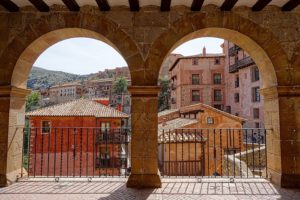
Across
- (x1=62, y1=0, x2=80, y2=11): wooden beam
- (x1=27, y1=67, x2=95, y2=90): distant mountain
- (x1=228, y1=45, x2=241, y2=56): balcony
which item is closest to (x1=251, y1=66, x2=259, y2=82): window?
(x1=228, y1=45, x2=241, y2=56): balcony

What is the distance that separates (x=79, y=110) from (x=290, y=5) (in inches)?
628

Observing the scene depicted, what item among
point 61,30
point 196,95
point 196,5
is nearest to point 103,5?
point 61,30

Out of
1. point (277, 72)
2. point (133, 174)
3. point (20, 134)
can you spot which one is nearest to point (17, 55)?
point (20, 134)

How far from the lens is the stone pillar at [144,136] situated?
4.45 meters

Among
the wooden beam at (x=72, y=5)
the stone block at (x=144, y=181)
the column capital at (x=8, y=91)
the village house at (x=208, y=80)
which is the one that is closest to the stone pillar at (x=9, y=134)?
the column capital at (x=8, y=91)

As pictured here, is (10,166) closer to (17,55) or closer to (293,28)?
(17,55)

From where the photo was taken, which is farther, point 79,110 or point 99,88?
point 99,88

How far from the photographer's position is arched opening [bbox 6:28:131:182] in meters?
4.79

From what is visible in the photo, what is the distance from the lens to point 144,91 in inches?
178

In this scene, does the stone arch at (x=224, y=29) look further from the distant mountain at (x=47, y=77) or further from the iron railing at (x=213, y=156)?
the distant mountain at (x=47, y=77)

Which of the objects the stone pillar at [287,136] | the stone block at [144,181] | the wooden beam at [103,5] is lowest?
the stone block at [144,181]

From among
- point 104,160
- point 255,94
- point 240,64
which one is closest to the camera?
point 104,160

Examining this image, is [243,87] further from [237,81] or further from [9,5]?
[9,5]

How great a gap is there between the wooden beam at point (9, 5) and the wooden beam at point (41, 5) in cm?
42
